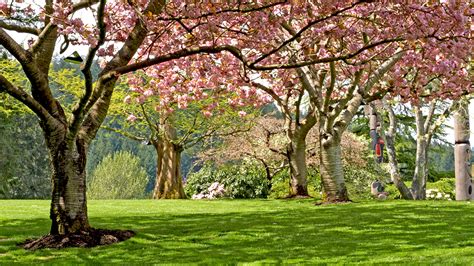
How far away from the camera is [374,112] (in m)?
23.1

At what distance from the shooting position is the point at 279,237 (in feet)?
41.0

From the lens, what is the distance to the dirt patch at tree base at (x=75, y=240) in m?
11.8

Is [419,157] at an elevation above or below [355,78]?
below

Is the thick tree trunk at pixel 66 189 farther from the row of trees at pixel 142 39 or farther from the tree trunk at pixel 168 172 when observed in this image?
the tree trunk at pixel 168 172

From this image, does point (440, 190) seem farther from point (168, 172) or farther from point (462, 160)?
point (168, 172)

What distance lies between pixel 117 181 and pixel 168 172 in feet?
153

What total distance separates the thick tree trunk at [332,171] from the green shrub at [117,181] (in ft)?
190

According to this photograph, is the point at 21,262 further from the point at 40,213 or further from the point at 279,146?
the point at 279,146

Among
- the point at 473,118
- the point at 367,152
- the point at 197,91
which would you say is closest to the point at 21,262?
the point at 197,91

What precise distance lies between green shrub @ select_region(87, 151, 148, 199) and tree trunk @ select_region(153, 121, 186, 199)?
44310 mm

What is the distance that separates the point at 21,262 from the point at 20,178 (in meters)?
47.3

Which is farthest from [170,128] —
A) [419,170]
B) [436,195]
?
[436,195]

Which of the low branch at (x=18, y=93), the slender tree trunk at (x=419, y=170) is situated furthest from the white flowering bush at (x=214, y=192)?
the low branch at (x=18, y=93)

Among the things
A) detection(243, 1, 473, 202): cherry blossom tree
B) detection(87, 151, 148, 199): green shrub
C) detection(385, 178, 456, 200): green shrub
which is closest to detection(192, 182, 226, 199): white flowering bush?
detection(385, 178, 456, 200): green shrub
